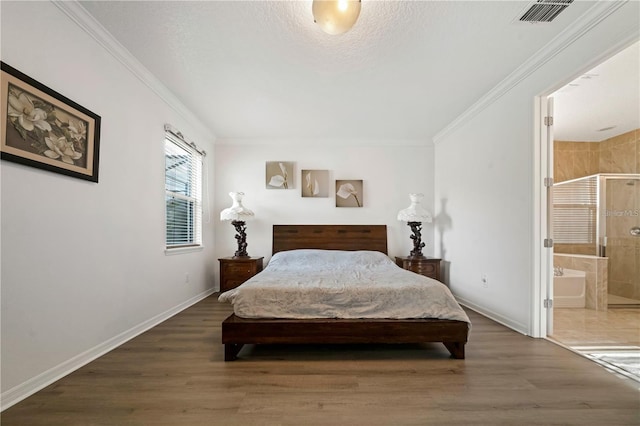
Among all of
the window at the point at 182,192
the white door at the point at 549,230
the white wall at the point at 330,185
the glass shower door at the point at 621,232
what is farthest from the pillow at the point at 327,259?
the glass shower door at the point at 621,232

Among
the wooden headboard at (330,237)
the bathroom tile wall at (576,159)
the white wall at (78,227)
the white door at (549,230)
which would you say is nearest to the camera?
the white wall at (78,227)

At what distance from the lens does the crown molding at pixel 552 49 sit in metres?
1.84

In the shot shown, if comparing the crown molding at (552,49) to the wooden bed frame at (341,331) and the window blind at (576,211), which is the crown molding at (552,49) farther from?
the window blind at (576,211)

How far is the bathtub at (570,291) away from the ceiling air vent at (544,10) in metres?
3.02

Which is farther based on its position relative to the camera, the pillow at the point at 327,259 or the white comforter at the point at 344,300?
the pillow at the point at 327,259

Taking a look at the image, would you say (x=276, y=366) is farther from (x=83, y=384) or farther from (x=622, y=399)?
(x=622, y=399)

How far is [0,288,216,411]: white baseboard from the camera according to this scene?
4.97ft

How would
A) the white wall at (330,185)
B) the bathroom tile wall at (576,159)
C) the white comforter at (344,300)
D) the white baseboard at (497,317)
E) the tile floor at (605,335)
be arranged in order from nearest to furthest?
the tile floor at (605,335) → the white comforter at (344,300) → the white baseboard at (497,317) → the white wall at (330,185) → the bathroom tile wall at (576,159)

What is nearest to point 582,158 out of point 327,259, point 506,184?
point 506,184

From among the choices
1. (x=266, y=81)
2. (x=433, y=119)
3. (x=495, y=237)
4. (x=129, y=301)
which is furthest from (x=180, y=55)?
(x=495, y=237)

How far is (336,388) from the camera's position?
1708mm

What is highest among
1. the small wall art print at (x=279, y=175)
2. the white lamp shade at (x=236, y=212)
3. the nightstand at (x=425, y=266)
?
the small wall art print at (x=279, y=175)

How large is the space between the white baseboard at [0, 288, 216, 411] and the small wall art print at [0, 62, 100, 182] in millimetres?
1242

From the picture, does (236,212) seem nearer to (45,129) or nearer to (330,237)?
(330,237)
